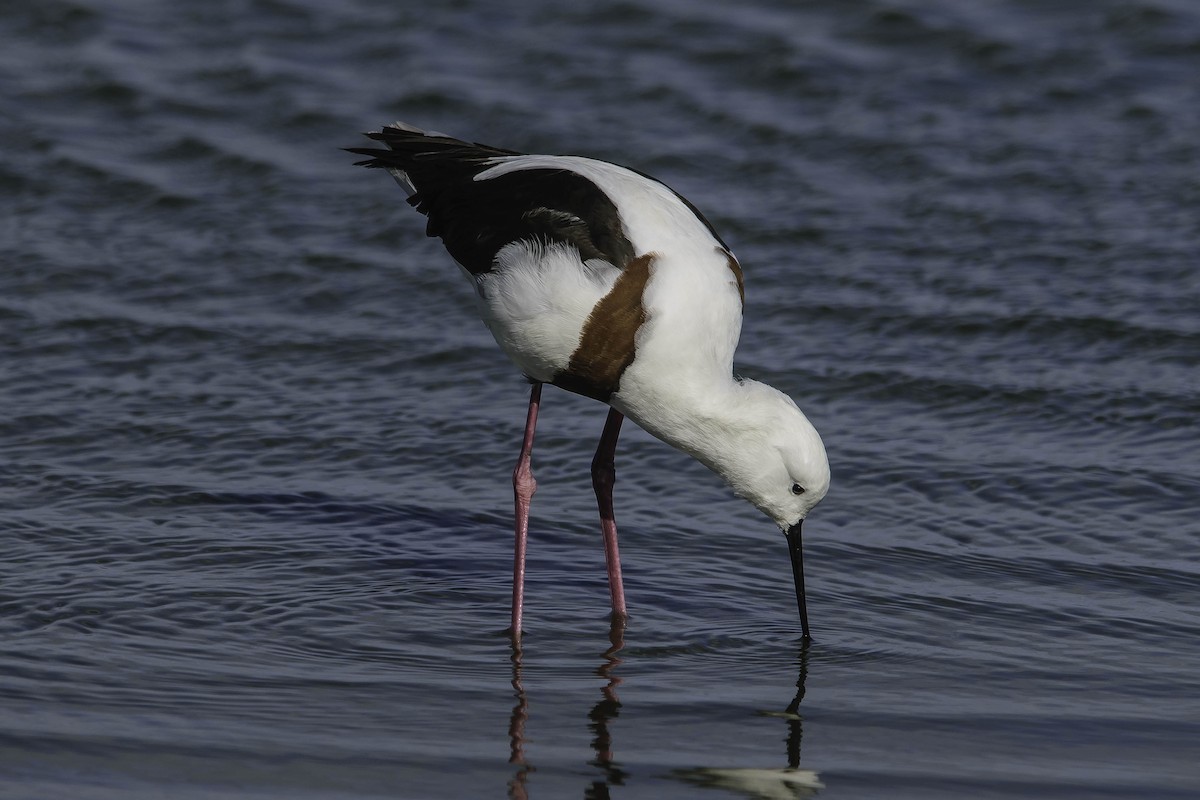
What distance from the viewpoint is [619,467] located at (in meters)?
8.11

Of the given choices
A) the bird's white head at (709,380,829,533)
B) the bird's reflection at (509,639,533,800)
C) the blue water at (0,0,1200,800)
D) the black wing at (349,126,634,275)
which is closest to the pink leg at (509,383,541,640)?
the blue water at (0,0,1200,800)

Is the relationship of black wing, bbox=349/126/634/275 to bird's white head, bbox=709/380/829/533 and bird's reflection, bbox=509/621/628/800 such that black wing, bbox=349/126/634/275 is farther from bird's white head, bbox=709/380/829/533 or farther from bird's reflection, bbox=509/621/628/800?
bird's reflection, bbox=509/621/628/800

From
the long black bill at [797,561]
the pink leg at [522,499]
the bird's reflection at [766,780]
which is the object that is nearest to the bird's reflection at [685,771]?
the bird's reflection at [766,780]

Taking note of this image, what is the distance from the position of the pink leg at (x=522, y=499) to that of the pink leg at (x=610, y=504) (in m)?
0.27

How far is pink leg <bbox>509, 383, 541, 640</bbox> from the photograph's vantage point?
643 cm

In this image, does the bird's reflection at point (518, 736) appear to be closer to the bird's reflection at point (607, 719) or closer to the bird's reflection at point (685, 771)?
the bird's reflection at point (685, 771)

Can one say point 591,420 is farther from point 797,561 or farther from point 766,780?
point 766,780

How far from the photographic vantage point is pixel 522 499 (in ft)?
22.9

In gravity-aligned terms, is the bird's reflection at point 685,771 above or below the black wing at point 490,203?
below

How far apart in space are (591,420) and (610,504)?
162cm

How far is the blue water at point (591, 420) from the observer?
5422 millimetres

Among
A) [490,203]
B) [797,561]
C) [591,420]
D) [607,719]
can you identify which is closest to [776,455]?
[797,561]

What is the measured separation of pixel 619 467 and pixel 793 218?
11.6 ft

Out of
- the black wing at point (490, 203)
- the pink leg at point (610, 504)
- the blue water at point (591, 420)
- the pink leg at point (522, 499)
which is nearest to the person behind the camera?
the blue water at point (591, 420)
